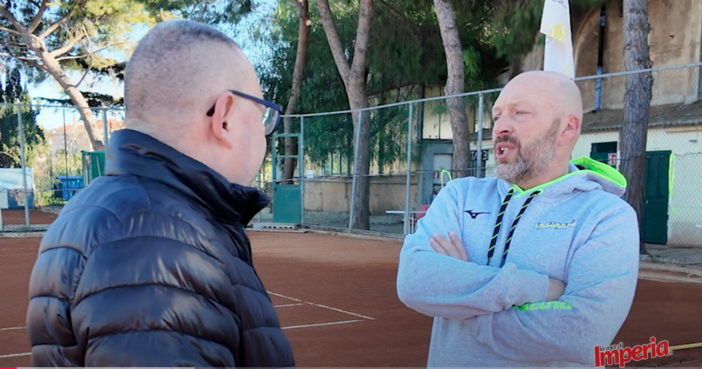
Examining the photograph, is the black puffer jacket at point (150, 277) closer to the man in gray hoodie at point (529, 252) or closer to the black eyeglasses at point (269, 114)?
the black eyeglasses at point (269, 114)

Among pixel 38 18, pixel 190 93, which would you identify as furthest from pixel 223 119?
pixel 38 18

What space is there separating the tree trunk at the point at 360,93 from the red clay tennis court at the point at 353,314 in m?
4.41

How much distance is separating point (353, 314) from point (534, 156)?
4.66 m

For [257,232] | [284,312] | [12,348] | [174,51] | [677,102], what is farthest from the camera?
[257,232]

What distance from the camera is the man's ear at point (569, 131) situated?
2094mm

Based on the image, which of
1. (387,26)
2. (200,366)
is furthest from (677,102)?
(200,366)

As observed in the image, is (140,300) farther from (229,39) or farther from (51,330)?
(229,39)

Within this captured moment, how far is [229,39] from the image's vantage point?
1232mm

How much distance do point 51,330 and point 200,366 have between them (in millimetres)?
321

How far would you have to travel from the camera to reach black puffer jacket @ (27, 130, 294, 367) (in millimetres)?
914

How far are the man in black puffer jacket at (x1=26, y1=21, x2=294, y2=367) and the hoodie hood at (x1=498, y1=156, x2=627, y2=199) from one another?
120 centimetres

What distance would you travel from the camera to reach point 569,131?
2102 millimetres

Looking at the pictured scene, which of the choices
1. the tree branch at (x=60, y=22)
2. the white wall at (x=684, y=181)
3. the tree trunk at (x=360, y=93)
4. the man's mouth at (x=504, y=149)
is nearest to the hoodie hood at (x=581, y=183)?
the man's mouth at (x=504, y=149)

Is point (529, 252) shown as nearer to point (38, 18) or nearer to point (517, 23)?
point (517, 23)
